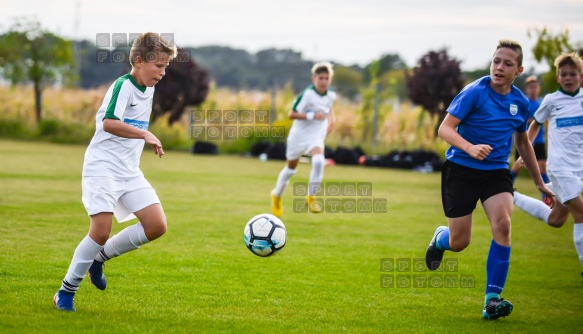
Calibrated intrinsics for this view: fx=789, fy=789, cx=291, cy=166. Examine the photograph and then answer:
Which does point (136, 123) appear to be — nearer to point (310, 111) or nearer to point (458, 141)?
point (458, 141)

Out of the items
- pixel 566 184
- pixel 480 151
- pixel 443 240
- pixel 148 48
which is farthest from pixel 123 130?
pixel 566 184

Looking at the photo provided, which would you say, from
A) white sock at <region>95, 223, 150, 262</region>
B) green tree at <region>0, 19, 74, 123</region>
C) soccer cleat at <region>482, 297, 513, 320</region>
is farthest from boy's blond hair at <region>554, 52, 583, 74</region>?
green tree at <region>0, 19, 74, 123</region>

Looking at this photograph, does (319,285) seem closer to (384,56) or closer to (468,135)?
(468,135)

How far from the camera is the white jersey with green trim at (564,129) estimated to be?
8062mm

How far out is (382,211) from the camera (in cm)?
1377

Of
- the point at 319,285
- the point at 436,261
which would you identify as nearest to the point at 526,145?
the point at 436,261

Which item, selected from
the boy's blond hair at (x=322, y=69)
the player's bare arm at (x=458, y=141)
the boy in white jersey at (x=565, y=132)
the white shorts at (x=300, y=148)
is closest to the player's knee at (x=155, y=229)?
the player's bare arm at (x=458, y=141)

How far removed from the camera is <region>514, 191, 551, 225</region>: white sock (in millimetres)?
8555

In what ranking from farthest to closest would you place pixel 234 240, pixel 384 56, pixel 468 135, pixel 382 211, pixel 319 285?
pixel 384 56 → pixel 382 211 → pixel 234 240 → pixel 319 285 → pixel 468 135

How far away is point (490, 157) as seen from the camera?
21.3 ft

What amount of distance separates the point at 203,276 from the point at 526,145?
10.3 ft

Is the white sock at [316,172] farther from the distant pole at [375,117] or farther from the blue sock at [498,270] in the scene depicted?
the distant pole at [375,117]

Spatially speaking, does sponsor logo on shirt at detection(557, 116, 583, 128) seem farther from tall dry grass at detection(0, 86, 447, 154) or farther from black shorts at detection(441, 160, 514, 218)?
tall dry grass at detection(0, 86, 447, 154)

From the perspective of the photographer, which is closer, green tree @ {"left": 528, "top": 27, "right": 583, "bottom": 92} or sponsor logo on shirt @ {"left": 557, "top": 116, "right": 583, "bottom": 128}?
sponsor logo on shirt @ {"left": 557, "top": 116, "right": 583, "bottom": 128}
